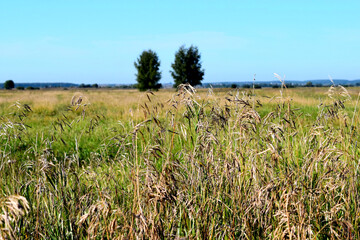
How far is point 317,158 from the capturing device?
205 cm

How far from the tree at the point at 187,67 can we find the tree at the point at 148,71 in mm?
3837

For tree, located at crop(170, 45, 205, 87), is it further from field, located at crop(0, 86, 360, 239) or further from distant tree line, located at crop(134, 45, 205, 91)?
field, located at crop(0, 86, 360, 239)

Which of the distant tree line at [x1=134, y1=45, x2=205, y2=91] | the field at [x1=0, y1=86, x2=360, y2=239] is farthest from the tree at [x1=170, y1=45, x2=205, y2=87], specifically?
the field at [x1=0, y1=86, x2=360, y2=239]

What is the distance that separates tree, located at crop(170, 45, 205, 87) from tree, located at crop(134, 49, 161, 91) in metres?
3.84

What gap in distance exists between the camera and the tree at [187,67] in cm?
5749

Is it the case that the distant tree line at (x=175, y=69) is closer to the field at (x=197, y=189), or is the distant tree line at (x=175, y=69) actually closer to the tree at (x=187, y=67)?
the tree at (x=187, y=67)

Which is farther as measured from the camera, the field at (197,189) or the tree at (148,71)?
the tree at (148,71)

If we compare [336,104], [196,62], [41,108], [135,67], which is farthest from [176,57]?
[336,104]

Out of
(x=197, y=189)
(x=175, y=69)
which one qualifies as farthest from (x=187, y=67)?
(x=197, y=189)

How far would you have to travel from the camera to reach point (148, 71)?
5462cm

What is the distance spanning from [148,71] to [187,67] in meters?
7.15

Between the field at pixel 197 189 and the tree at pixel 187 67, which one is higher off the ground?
the tree at pixel 187 67

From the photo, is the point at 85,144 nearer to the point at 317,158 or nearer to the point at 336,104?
the point at 336,104

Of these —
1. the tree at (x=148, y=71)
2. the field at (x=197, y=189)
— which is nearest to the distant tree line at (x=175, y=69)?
the tree at (x=148, y=71)
